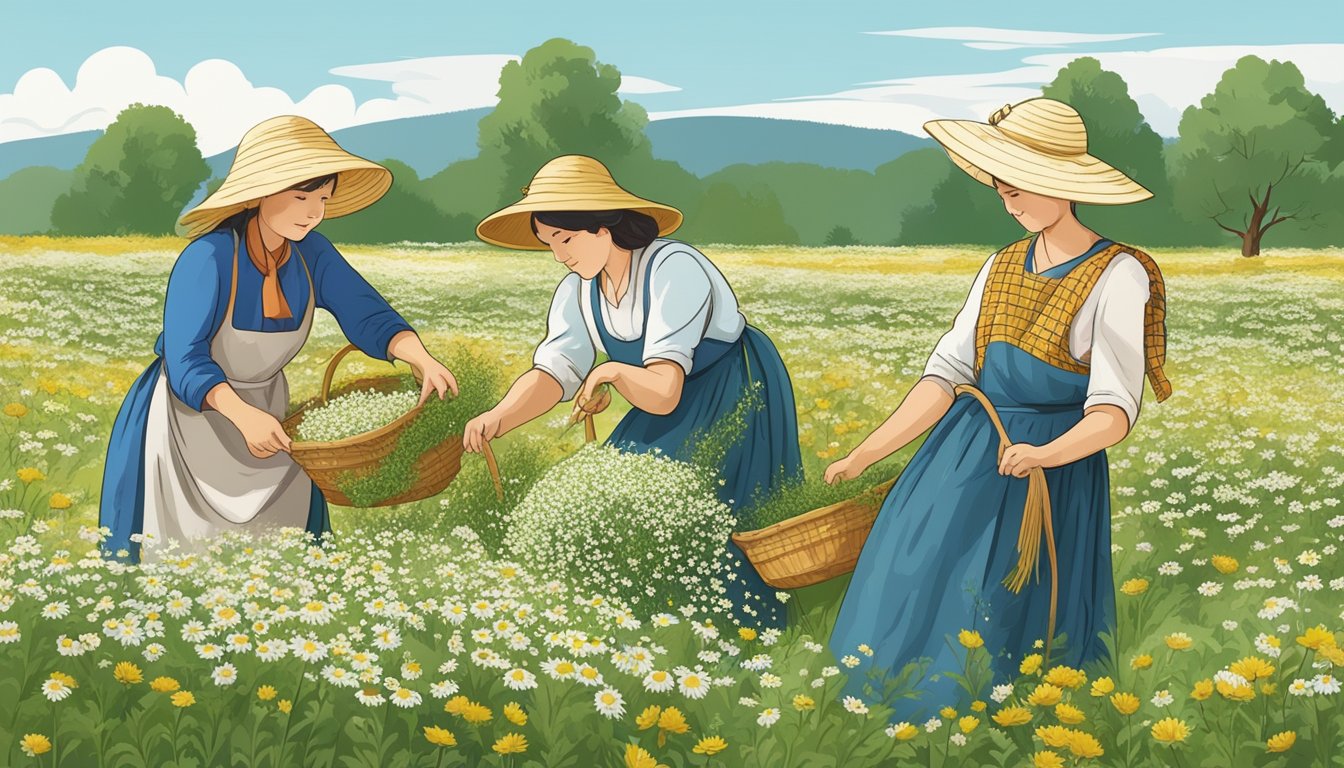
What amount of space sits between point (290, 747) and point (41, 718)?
0.67 metres

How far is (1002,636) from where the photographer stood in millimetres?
3881

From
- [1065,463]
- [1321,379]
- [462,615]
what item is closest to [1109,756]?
[1065,463]

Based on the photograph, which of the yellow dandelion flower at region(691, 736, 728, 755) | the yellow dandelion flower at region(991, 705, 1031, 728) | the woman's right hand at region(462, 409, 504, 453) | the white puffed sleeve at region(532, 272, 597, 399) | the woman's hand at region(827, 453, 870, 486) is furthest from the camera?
the white puffed sleeve at region(532, 272, 597, 399)

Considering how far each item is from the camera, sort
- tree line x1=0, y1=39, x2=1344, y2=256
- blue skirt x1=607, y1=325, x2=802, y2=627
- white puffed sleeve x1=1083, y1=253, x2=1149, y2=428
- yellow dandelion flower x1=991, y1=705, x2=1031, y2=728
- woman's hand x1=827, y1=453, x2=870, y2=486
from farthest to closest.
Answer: tree line x1=0, y1=39, x2=1344, y2=256 < blue skirt x1=607, y1=325, x2=802, y2=627 < woman's hand x1=827, y1=453, x2=870, y2=486 < white puffed sleeve x1=1083, y1=253, x2=1149, y2=428 < yellow dandelion flower x1=991, y1=705, x2=1031, y2=728

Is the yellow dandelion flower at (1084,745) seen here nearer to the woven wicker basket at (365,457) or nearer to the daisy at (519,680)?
the daisy at (519,680)

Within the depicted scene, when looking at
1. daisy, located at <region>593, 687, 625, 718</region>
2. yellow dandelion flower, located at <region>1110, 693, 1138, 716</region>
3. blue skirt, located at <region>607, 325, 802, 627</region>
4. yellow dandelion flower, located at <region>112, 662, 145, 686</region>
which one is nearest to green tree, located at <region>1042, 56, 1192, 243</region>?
blue skirt, located at <region>607, 325, 802, 627</region>

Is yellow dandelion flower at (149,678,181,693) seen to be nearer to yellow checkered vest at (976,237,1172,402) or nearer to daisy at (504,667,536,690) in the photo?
daisy at (504,667,536,690)

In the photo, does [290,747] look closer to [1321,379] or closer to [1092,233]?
[1092,233]

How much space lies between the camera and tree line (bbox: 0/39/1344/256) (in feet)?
67.3

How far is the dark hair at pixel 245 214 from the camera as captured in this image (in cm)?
445

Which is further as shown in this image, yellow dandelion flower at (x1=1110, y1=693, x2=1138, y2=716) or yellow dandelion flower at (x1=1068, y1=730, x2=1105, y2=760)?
yellow dandelion flower at (x1=1110, y1=693, x2=1138, y2=716)

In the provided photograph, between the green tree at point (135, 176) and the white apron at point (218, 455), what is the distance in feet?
64.1

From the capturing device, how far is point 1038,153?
12.8ft

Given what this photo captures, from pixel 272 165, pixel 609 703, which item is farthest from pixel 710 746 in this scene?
pixel 272 165
